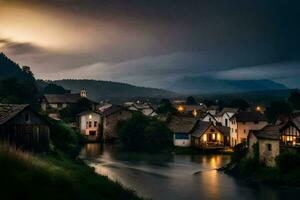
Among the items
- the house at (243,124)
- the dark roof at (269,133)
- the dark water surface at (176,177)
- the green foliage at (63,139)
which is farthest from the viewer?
the house at (243,124)

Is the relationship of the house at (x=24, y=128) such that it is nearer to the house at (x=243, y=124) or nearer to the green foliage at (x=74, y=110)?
the house at (x=243, y=124)

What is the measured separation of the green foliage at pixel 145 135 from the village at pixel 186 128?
323cm

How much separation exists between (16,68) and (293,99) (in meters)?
105

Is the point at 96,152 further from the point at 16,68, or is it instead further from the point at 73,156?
the point at 16,68

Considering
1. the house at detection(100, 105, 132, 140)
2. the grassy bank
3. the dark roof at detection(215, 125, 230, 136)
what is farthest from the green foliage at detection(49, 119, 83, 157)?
the house at detection(100, 105, 132, 140)

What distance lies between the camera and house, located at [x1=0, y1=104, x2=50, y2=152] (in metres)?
40.8

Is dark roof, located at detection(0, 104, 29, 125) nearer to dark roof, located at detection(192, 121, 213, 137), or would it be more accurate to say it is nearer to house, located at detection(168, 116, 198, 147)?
dark roof, located at detection(192, 121, 213, 137)

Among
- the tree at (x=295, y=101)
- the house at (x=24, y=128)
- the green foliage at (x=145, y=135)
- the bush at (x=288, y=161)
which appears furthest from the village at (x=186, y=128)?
the tree at (x=295, y=101)

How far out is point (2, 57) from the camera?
19312 centimetres

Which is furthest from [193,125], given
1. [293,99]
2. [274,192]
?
[293,99]

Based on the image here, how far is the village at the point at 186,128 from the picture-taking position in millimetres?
42062

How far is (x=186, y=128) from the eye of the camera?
93.7m

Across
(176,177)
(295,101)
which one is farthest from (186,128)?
(295,101)

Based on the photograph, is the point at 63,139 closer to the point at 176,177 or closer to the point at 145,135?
the point at 176,177
